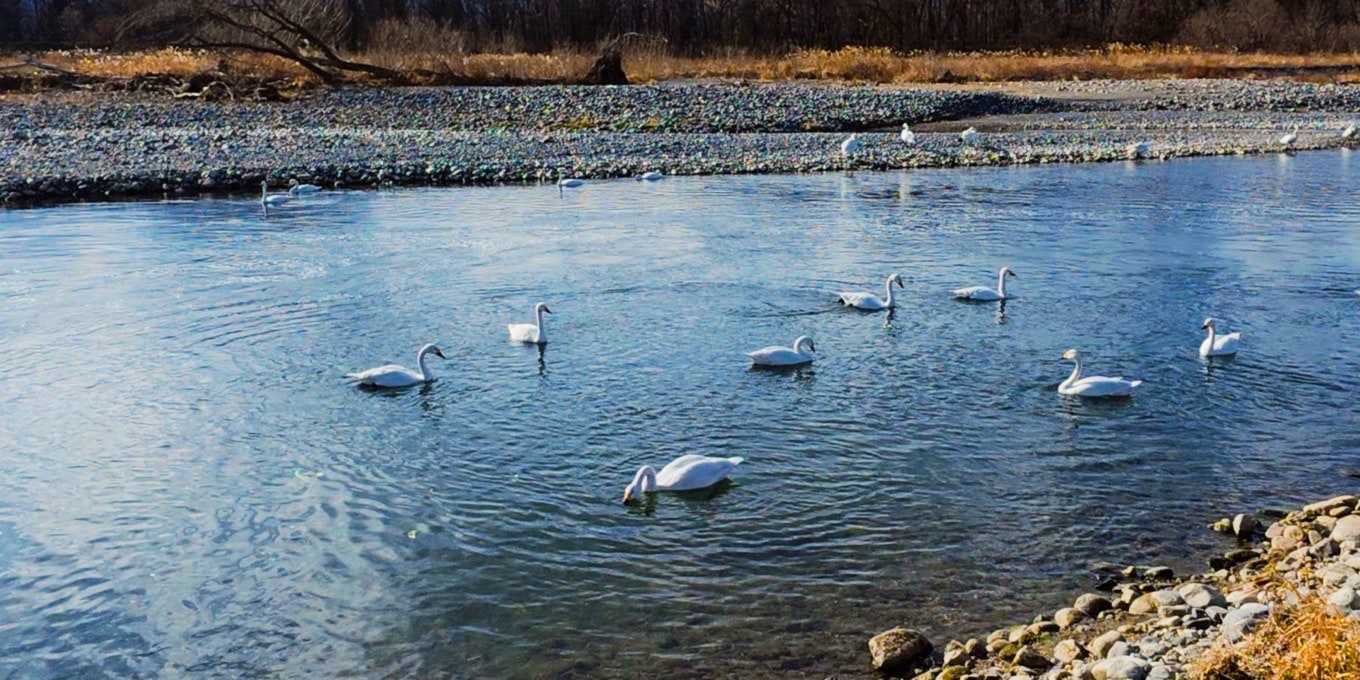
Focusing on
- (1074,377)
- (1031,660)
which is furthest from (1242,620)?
(1074,377)

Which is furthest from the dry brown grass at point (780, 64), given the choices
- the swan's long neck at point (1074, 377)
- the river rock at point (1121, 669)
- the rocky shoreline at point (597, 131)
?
the river rock at point (1121, 669)

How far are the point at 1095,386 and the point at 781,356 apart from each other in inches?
120

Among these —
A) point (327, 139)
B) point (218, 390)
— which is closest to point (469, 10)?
point (327, 139)

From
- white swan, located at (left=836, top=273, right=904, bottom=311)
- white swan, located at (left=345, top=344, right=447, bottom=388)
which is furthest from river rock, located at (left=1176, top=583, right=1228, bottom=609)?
white swan, located at (left=836, top=273, right=904, bottom=311)

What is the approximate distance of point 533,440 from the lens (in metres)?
10.8

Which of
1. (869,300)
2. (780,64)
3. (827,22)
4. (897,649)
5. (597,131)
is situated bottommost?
(897,649)

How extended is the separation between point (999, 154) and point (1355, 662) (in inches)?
1070

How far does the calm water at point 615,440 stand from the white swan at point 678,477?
161mm

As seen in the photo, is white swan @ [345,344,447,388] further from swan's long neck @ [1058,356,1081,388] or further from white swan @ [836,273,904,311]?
swan's long neck @ [1058,356,1081,388]

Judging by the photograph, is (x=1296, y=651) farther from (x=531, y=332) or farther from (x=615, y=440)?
(x=531, y=332)

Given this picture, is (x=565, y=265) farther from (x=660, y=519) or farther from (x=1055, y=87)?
(x=1055, y=87)

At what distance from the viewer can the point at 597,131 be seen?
1441 inches

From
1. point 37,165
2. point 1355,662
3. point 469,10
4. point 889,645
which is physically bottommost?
point 889,645

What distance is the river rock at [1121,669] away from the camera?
5.98 m
